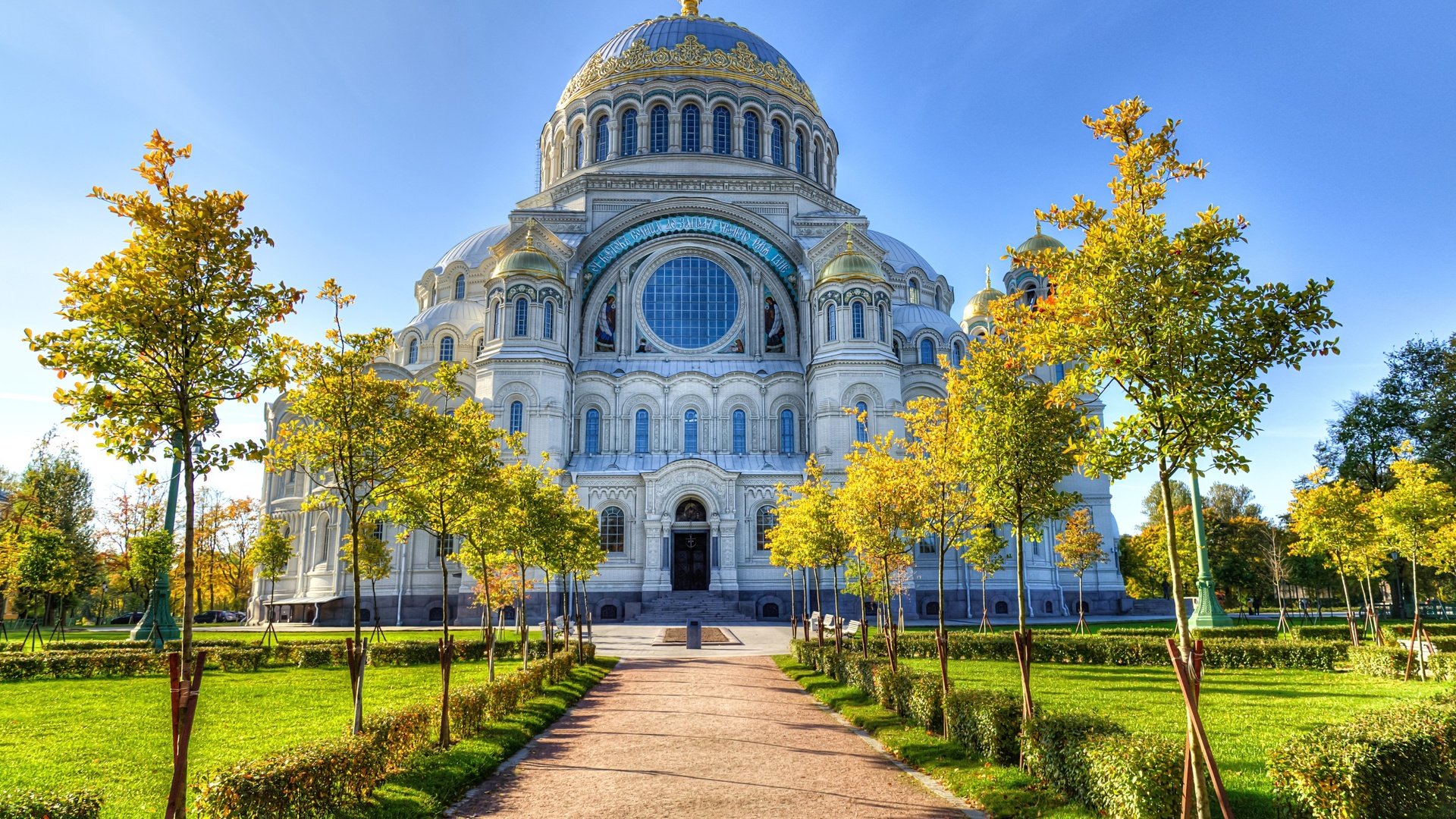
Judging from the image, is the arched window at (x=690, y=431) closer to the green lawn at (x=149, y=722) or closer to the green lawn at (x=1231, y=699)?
the green lawn at (x=149, y=722)

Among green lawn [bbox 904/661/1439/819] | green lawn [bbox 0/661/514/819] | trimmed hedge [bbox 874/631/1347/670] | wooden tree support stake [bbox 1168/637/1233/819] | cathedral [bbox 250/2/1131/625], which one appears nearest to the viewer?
wooden tree support stake [bbox 1168/637/1233/819]

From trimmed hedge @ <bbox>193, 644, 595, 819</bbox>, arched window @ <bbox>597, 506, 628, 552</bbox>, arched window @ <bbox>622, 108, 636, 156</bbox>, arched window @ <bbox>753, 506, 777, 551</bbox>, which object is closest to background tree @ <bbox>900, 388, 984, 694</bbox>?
trimmed hedge @ <bbox>193, 644, 595, 819</bbox>

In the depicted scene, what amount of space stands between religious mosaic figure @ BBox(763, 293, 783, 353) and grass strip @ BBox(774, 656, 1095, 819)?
31.5 meters

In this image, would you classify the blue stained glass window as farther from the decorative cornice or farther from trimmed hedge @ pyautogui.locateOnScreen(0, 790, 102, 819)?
trimmed hedge @ pyautogui.locateOnScreen(0, 790, 102, 819)

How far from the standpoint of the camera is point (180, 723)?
Result: 7016 millimetres

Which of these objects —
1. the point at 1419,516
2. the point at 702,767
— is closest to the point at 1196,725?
the point at 702,767

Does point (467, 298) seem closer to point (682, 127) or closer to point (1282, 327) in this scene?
point (682, 127)

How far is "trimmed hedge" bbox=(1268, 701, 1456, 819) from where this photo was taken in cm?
729

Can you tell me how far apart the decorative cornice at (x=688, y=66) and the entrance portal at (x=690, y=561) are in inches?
1137

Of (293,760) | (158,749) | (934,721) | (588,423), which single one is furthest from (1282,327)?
(588,423)

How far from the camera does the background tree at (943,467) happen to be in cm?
1502

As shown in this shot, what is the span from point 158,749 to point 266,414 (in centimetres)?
3947

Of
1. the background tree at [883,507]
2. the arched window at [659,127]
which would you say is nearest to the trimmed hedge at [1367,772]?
the background tree at [883,507]

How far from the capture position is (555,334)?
43094 mm
